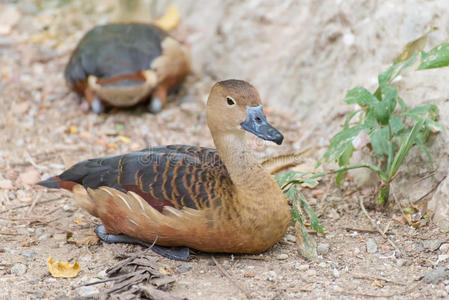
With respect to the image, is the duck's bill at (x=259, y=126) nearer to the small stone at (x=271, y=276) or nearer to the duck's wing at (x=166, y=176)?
the duck's wing at (x=166, y=176)

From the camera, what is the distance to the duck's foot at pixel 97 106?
6.01m

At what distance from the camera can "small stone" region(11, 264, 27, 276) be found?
348 centimetres

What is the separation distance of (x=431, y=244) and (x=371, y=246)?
1.14ft

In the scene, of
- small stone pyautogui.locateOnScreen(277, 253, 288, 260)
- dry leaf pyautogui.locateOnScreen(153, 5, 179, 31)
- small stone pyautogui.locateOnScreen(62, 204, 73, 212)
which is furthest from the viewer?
dry leaf pyautogui.locateOnScreen(153, 5, 179, 31)

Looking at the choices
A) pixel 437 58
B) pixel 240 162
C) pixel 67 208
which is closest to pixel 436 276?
pixel 240 162

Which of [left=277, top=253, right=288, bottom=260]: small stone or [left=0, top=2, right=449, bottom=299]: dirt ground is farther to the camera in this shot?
[left=277, top=253, right=288, bottom=260]: small stone

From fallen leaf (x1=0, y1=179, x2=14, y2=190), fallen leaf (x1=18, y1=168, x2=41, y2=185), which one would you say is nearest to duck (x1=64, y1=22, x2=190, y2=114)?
fallen leaf (x1=18, y1=168, x2=41, y2=185)

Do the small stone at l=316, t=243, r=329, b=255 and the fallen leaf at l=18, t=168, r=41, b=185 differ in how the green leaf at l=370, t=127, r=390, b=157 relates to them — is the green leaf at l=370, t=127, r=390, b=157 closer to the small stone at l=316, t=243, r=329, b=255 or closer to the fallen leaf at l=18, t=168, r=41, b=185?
the small stone at l=316, t=243, r=329, b=255

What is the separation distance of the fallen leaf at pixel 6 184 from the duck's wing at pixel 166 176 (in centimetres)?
85

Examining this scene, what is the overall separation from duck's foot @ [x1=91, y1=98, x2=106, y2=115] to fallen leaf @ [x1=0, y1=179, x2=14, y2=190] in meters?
1.55

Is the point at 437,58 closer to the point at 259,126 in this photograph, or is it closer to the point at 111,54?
the point at 259,126

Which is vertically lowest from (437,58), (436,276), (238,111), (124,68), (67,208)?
(67,208)

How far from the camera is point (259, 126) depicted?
3.41m

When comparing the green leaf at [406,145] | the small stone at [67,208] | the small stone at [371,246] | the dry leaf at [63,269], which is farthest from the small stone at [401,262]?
the small stone at [67,208]
